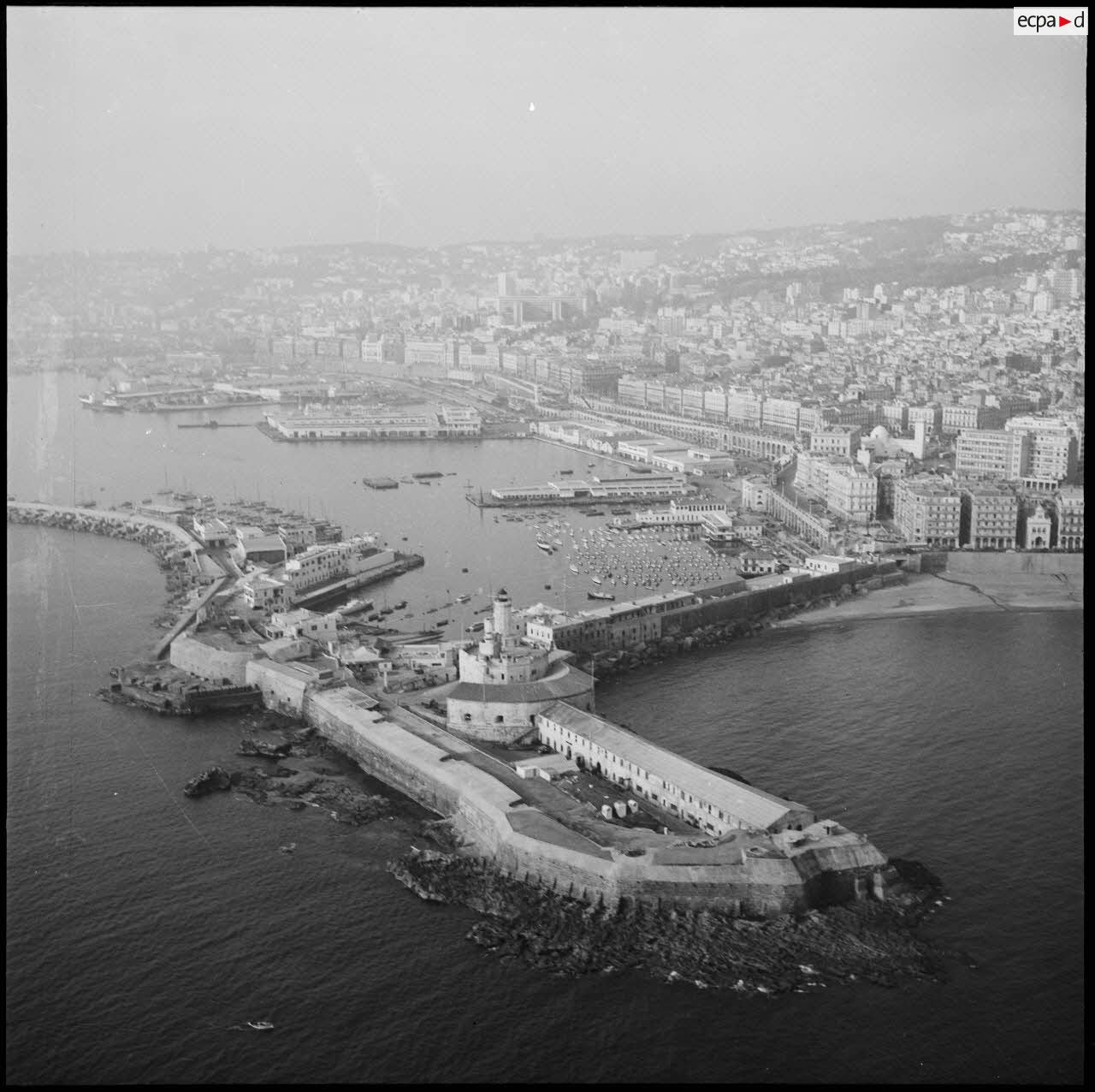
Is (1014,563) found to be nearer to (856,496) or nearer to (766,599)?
(856,496)

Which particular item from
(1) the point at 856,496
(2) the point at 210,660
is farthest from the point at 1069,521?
(2) the point at 210,660

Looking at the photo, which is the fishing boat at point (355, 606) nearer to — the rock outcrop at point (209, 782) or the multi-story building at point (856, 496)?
the rock outcrop at point (209, 782)

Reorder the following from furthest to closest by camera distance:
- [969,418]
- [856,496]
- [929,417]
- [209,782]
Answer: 1. [929,417]
2. [969,418]
3. [856,496]
4. [209,782]

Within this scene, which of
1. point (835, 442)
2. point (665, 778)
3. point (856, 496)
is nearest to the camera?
point (665, 778)

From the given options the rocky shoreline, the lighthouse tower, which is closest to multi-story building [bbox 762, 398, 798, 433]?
the rocky shoreline

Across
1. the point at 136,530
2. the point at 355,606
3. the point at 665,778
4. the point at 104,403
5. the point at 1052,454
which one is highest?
the point at 104,403

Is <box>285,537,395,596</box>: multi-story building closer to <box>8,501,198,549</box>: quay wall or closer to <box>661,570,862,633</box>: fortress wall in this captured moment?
<box>8,501,198,549</box>: quay wall

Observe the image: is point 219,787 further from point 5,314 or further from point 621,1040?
point 5,314

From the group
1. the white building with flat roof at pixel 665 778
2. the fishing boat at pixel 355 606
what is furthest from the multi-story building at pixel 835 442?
the white building with flat roof at pixel 665 778
